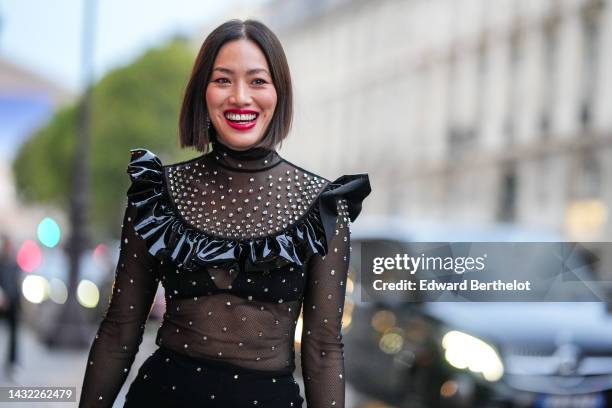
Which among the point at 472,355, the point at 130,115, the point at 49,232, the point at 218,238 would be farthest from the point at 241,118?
the point at 130,115

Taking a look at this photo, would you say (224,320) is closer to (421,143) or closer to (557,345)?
(557,345)

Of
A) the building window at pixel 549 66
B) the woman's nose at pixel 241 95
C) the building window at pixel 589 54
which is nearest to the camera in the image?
the woman's nose at pixel 241 95

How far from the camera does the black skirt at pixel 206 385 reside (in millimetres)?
2391

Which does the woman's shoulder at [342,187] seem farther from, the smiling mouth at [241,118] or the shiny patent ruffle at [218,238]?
the smiling mouth at [241,118]

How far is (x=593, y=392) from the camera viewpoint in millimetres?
6082

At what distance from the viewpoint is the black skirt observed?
239 cm

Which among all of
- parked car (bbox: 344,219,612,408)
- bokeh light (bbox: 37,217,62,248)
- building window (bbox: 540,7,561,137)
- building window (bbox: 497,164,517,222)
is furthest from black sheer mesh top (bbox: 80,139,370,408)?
building window (bbox: 497,164,517,222)

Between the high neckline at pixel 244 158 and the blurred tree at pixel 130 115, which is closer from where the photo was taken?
the high neckline at pixel 244 158

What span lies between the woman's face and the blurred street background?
0.75 feet

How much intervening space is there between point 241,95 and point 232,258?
1.16ft

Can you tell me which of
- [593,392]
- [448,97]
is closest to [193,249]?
[593,392]

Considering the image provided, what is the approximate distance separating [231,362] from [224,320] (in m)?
0.09

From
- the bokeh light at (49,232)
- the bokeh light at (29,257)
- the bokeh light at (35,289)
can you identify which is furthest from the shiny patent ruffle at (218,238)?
the bokeh light at (29,257)

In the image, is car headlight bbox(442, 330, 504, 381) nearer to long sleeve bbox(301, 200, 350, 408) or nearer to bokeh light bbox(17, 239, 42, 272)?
long sleeve bbox(301, 200, 350, 408)
